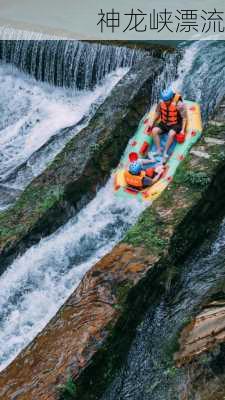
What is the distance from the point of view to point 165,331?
7.43m

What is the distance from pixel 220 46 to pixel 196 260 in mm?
6177

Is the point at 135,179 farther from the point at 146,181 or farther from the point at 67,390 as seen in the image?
the point at 67,390

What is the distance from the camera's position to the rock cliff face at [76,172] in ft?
29.9

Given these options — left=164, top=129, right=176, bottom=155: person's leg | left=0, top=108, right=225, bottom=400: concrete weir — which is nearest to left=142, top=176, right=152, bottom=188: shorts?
left=0, top=108, right=225, bottom=400: concrete weir

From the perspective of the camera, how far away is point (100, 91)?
43.0 ft

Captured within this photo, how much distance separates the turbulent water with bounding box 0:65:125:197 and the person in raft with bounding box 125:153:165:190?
8.24 ft

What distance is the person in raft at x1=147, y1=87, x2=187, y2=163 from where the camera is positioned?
9.92m

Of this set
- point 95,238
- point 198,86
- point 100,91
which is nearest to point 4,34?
point 100,91

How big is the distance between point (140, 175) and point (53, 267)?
2094 millimetres

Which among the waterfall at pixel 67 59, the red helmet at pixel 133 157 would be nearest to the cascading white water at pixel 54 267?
the red helmet at pixel 133 157

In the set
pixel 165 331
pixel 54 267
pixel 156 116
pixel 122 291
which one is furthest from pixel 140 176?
pixel 165 331

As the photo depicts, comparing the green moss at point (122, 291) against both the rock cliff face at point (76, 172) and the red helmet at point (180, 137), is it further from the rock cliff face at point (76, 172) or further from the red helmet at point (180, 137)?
the red helmet at point (180, 137)

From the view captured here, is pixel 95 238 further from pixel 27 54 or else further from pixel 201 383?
pixel 27 54

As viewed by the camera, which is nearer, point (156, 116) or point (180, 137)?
point (180, 137)
